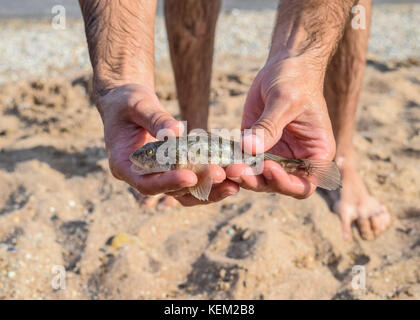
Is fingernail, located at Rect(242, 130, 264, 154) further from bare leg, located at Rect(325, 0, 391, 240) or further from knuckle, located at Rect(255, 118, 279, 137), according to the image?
bare leg, located at Rect(325, 0, 391, 240)

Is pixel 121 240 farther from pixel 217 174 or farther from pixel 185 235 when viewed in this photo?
pixel 217 174

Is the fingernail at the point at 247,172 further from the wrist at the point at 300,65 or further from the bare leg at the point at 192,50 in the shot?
the bare leg at the point at 192,50

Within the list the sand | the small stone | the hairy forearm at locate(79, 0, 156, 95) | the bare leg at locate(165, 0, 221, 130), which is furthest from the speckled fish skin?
the bare leg at locate(165, 0, 221, 130)

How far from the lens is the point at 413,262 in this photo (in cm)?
327

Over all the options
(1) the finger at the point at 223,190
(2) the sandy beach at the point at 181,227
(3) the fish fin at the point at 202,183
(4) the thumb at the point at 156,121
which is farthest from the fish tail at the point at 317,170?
(2) the sandy beach at the point at 181,227

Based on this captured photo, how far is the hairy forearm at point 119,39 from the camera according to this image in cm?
299

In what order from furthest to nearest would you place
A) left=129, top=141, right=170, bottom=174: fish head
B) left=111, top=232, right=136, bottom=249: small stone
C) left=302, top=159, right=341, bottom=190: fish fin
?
left=111, top=232, right=136, bottom=249: small stone < left=302, top=159, right=341, bottom=190: fish fin < left=129, top=141, right=170, bottom=174: fish head

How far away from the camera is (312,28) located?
10.1ft

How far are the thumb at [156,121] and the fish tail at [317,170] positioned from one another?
0.66 metres

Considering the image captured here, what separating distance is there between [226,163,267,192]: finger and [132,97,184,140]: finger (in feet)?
1.18

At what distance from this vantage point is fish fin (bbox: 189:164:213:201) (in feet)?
7.86
